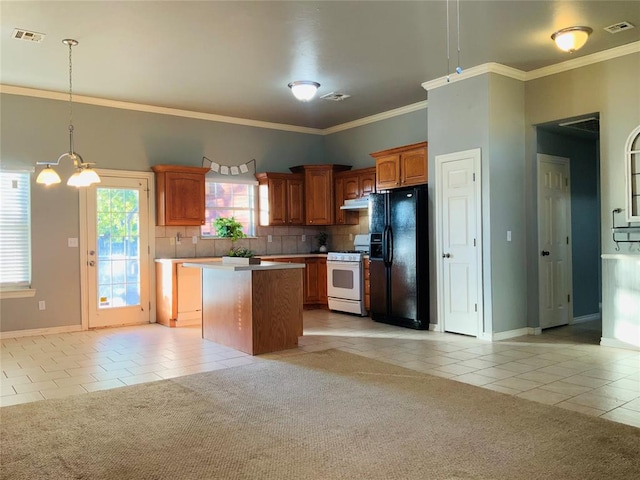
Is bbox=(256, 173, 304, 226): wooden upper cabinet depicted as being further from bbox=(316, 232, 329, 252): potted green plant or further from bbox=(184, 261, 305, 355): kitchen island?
bbox=(184, 261, 305, 355): kitchen island

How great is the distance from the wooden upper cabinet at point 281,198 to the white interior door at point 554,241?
3806 millimetres

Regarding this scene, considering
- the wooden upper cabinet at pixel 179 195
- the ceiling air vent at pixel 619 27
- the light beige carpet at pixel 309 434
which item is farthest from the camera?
the wooden upper cabinet at pixel 179 195

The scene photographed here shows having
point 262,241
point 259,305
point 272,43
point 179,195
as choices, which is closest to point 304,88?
point 272,43

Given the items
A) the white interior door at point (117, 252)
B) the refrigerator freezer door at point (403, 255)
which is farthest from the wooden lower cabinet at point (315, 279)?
the white interior door at point (117, 252)

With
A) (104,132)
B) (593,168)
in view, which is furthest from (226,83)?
(593,168)

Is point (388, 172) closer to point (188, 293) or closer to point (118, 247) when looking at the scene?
point (188, 293)

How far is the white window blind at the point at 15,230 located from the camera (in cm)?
612

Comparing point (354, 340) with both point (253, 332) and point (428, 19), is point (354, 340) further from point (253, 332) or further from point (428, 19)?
point (428, 19)

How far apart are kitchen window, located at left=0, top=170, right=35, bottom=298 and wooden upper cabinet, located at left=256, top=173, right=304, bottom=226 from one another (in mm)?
3334

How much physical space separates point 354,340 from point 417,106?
3507 mm

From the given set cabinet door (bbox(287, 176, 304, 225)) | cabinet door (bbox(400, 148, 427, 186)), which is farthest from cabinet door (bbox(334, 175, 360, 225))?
cabinet door (bbox(400, 148, 427, 186))

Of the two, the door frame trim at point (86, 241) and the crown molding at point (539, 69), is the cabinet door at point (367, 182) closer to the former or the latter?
the crown molding at point (539, 69)

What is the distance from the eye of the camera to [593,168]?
703cm

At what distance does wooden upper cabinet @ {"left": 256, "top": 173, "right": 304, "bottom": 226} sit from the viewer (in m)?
8.15
